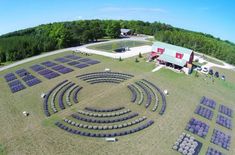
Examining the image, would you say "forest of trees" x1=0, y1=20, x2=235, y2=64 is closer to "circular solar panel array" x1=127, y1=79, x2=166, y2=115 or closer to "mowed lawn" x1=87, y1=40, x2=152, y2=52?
"mowed lawn" x1=87, y1=40, x2=152, y2=52

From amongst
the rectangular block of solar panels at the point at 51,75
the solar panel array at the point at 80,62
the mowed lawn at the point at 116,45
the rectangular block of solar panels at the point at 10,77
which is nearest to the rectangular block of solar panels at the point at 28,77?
the rectangular block of solar panels at the point at 10,77

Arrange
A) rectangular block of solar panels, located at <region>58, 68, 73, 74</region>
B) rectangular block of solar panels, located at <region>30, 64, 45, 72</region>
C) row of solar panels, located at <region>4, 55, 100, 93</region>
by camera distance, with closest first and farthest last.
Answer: row of solar panels, located at <region>4, 55, 100, 93</region> → rectangular block of solar panels, located at <region>58, 68, 73, 74</region> → rectangular block of solar panels, located at <region>30, 64, 45, 72</region>

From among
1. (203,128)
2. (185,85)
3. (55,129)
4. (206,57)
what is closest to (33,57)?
(55,129)

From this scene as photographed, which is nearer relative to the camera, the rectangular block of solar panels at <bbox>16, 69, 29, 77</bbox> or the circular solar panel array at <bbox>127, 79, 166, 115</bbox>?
the circular solar panel array at <bbox>127, 79, 166, 115</bbox>

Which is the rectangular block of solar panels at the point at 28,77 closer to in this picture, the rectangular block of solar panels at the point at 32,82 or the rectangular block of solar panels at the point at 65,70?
the rectangular block of solar panels at the point at 32,82

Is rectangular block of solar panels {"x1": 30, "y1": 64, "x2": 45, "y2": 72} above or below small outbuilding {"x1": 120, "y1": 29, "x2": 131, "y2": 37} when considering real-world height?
below

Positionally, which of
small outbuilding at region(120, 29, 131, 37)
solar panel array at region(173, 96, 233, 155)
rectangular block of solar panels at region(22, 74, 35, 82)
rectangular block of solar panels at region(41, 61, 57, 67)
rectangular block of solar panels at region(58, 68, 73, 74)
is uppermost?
small outbuilding at region(120, 29, 131, 37)

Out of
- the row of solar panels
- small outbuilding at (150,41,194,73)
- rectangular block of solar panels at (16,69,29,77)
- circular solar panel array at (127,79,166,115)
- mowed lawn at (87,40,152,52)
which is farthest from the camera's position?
mowed lawn at (87,40,152,52)

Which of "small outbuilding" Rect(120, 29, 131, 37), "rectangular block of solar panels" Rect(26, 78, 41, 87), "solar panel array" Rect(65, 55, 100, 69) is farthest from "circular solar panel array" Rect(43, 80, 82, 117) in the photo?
"small outbuilding" Rect(120, 29, 131, 37)

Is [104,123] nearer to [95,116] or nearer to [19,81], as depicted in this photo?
[95,116]
